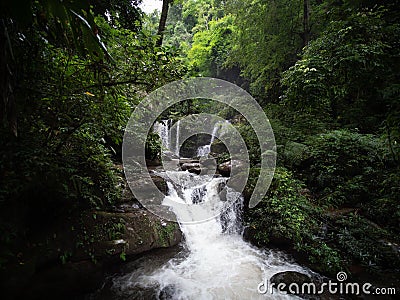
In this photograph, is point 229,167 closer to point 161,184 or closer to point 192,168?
point 192,168

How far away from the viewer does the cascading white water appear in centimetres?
374

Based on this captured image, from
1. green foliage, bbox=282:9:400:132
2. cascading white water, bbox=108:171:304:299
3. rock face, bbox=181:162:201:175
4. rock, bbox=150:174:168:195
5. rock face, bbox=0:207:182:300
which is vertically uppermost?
green foliage, bbox=282:9:400:132

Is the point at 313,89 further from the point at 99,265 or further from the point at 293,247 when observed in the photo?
the point at 99,265

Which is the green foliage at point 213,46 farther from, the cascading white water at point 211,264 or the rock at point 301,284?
the rock at point 301,284

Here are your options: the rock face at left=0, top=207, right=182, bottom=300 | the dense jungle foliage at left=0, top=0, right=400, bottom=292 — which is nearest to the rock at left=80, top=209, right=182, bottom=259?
the rock face at left=0, top=207, right=182, bottom=300

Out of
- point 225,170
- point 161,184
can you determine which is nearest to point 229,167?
point 225,170

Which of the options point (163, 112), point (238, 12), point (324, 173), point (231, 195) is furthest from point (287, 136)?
point (238, 12)

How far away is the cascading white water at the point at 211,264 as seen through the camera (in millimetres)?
3742

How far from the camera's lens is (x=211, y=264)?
458 cm

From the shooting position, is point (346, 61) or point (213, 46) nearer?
point (346, 61)

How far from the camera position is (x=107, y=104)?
2.92 meters

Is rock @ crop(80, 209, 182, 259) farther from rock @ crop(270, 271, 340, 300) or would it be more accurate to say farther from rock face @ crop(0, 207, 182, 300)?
rock @ crop(270, 271, 340, 300)

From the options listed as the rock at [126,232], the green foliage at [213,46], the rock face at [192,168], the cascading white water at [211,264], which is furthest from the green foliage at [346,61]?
the green foliage at [213,46]

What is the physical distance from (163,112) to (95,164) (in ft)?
4.83
